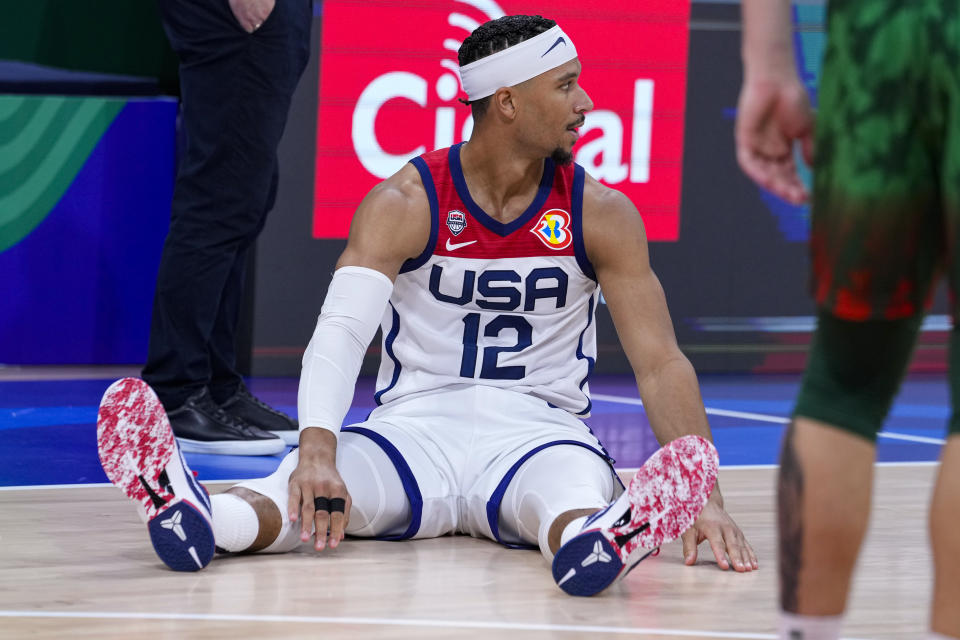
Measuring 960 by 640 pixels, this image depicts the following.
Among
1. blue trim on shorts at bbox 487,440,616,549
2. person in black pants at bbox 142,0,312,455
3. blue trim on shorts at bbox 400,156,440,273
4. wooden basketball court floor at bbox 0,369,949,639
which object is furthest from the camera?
person in black pants at bbox 142,0,312,455

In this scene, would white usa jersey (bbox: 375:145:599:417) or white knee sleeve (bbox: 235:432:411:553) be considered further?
white usa jersey (bbox: 375:145:599:417)

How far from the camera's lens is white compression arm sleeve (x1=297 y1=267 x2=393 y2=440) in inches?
108

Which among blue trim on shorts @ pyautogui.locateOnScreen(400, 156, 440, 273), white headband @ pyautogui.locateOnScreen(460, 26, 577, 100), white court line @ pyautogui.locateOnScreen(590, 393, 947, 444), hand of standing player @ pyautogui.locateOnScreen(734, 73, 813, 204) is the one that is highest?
white headband @ pyautogui.locateOnScreen(460, 26, 577, 100)

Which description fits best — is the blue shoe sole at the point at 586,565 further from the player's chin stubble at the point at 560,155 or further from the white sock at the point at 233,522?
the player's chin stubble at the point at 560,155

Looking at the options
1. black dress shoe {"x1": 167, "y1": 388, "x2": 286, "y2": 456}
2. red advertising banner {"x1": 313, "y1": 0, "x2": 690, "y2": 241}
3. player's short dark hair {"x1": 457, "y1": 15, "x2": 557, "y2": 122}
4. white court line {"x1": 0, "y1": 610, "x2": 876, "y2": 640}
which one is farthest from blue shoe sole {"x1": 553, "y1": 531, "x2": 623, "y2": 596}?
red advertising banner {"x1": 313, "y1": 0, "x2": 690, "y2": 241}

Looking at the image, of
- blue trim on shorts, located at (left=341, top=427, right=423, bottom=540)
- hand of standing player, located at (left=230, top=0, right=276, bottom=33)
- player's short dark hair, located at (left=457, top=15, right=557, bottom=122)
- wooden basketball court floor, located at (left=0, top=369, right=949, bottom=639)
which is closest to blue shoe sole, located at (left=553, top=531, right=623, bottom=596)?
wooden basketball court floor, located at (left=0, top=369, right=949, bottom=639)

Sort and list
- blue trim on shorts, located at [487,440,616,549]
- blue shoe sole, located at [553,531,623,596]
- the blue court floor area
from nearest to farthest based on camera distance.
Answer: blue shoe sole, located at [553,531,623,596] → blue trim on shorts, located at [487,440,616,549] → the blue court floor area

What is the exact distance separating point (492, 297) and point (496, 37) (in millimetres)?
584

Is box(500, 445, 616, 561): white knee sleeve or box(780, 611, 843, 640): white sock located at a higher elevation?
box(780, 611, 843, 640): white sock

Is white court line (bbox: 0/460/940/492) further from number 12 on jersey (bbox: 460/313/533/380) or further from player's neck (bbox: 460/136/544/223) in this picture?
player's neck (bbox: 460/136/544/223)

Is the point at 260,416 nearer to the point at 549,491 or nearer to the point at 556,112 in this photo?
the point at 556,112

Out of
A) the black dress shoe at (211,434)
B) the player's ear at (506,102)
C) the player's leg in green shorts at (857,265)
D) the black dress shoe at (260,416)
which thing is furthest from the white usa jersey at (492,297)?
the player's leg in green shorts at (857,265)

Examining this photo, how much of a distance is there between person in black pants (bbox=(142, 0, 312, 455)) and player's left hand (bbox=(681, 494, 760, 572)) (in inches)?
62.0

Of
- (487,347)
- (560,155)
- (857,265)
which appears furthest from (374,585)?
(857,265)
